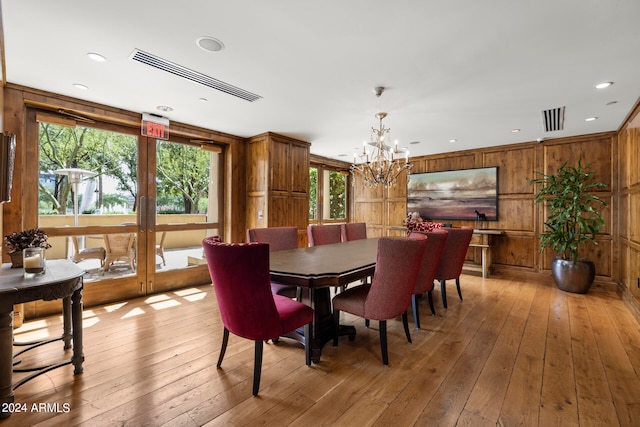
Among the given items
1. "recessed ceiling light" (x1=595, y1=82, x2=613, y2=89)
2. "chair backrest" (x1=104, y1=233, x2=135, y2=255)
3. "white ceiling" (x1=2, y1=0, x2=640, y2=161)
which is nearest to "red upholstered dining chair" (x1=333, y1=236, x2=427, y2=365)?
"white ceiling" (x1=2, y1=0, x2=640, y2=161)

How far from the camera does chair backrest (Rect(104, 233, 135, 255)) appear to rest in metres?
3.89

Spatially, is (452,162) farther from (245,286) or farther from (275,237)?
(245,286)

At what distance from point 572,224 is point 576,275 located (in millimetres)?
755

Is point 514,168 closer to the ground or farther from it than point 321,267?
farther from it

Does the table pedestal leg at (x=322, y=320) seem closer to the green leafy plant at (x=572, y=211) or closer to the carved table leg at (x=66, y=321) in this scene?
the carved table leg at (x=66, y=321)

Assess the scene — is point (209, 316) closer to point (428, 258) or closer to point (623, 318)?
point (428, 258)

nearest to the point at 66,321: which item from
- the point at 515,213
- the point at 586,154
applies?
the point at 515,213

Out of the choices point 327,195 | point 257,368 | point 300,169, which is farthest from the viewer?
point 327,195

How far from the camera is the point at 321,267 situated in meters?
2.26

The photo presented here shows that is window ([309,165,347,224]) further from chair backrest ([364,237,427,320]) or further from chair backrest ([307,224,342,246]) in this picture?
chair backrest ([364,237,427,320])

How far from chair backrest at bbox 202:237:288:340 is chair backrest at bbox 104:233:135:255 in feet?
9.21

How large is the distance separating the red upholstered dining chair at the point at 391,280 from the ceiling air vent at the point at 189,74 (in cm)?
222

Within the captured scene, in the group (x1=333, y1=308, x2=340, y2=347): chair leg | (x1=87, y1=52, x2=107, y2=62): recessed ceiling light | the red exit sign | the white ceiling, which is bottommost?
(x1=333, y1=308, x2=340, y2=347): chair leg

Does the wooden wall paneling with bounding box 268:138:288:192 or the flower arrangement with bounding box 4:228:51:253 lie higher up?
the wooden wall paneling with bounding box 268:138:288:192
